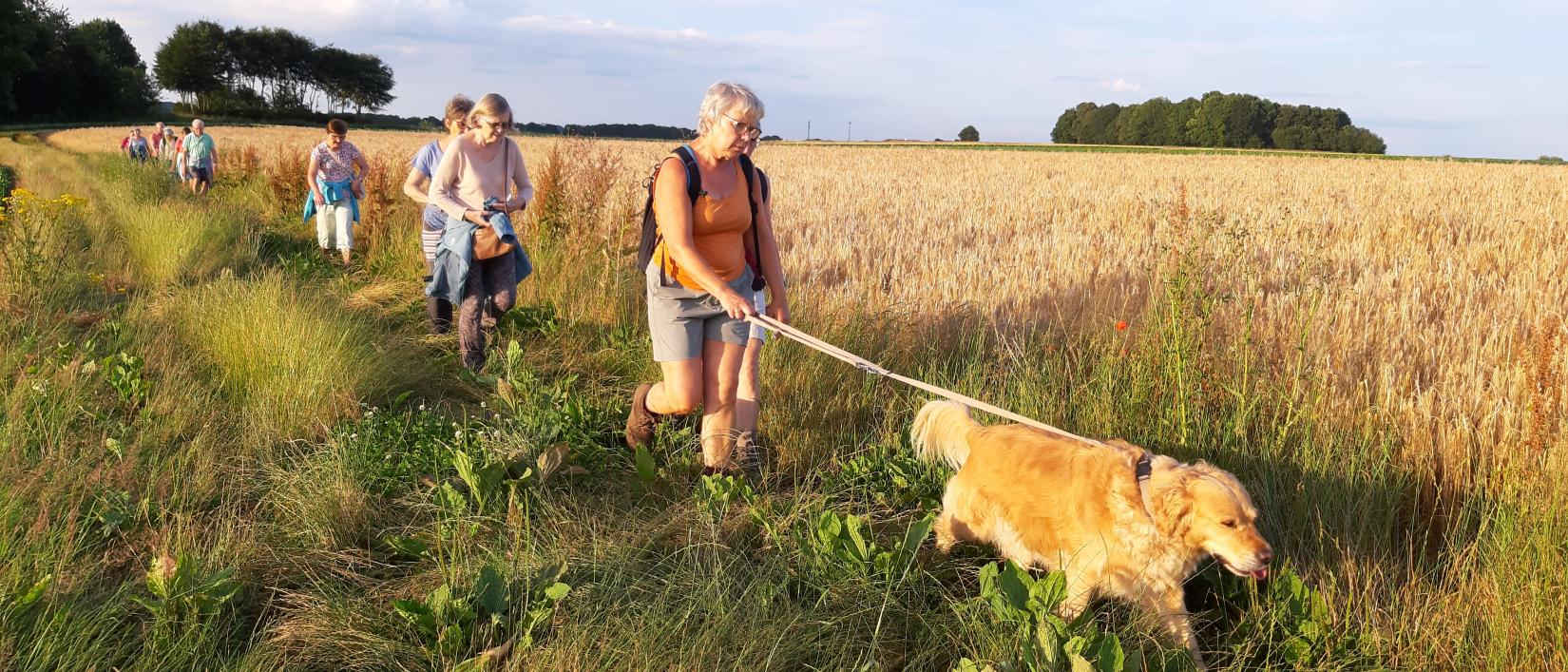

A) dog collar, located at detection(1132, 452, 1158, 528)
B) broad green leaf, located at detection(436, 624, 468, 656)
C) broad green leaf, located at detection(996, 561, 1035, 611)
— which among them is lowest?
broad green leaf, located at detection(436, 624, 468, 656)

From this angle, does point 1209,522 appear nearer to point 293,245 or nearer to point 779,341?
point 779,341

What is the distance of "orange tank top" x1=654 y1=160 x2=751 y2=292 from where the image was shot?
3934 millimetres

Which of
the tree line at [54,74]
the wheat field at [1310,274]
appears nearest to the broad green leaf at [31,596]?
the wheat field at [1310,274]

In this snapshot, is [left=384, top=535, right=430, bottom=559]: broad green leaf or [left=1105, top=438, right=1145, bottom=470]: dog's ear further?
[left=384, top=535, right=430, bottom=559]: broad green leaf

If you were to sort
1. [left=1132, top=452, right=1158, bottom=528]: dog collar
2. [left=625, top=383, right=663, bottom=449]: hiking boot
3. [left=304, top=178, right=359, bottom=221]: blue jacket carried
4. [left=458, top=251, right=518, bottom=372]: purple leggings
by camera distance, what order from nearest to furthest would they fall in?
[left=1132, top=452, right=1158, bottom=528]: dog collar < [left=625, top=383, right=663, bottom=449]: hiking boot < [left=458, top=251, right=518, bottom=372]: purple leggings < [left=304, top=178, right=359, bottom=221]: blue jacket carried

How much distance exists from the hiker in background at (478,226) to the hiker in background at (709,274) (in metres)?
2.10

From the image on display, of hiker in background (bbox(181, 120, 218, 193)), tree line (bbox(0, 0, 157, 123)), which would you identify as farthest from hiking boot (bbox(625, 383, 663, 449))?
tree line (bbox(0, 0, 157, 123))

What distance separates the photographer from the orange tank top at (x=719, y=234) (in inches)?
155

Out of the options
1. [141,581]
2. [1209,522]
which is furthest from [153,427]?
[1209,522]

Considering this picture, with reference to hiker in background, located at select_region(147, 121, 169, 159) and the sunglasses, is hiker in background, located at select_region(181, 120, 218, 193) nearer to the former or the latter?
hiker in background, located at select_region(147, 121, 169, 159)

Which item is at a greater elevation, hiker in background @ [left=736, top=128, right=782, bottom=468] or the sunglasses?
the sunglasses

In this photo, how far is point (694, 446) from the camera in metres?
4.59

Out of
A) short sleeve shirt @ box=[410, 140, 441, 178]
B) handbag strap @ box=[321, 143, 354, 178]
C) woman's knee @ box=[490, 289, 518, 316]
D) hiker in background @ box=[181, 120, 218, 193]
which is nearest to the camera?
woman's knee @ box=[490, 289, 518, 316]

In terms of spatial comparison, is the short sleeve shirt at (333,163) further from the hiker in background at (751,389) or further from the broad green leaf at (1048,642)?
the broad green leaf at (1048,642)
